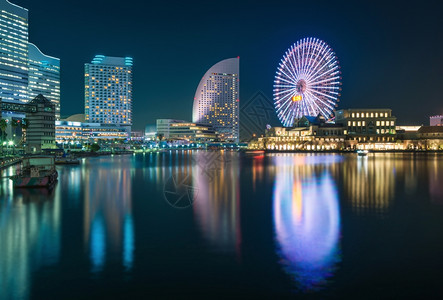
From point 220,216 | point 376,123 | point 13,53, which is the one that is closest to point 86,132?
point 13,53

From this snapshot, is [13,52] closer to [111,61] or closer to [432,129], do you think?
[111,61]

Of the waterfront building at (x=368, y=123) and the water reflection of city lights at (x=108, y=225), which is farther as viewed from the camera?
the waterfront building at (x=368, y=123)

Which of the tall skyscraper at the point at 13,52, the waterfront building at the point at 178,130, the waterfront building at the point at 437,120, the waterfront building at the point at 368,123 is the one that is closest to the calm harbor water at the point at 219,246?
the waterfront building at the point at 368,123

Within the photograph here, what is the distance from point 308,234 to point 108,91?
191 m

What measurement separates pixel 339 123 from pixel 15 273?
391ft

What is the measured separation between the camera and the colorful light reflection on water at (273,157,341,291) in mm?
9518

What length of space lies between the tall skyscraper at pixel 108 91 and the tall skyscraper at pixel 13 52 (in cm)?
3919

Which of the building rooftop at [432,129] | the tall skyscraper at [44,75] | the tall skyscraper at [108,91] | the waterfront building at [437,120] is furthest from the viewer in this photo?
the tall skyscraper at [108,91]

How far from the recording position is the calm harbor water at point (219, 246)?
8.58 metres

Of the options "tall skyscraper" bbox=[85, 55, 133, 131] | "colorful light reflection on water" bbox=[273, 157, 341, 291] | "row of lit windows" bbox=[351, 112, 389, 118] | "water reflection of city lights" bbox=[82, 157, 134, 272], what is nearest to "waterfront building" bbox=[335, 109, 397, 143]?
"row of lit windows" bbox=[351, 112, 389, 118]

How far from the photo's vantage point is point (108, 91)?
191000 mm

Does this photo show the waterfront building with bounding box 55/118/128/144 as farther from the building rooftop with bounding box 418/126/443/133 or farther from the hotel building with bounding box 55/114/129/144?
the building rooftop with bounding box 418/126/443/133

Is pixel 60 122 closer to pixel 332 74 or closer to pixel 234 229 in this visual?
pixel 332 74

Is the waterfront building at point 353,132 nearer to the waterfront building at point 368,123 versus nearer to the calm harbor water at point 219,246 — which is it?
the waterfront building at point 368,123
